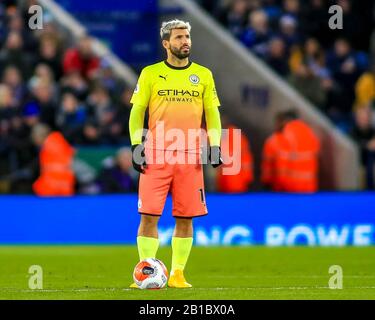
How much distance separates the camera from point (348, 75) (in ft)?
84.1

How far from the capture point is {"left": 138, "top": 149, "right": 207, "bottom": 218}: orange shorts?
12922mm

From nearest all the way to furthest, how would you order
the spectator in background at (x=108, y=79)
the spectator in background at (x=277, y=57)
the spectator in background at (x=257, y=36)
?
the spectator in background at (x=108, y=79), the spectator in background at (x=277, y=57), the spectator in background at (x=257, y=36)

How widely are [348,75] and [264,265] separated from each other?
9778 mm

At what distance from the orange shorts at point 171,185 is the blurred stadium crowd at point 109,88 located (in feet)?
29.3

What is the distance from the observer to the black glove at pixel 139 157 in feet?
41.9

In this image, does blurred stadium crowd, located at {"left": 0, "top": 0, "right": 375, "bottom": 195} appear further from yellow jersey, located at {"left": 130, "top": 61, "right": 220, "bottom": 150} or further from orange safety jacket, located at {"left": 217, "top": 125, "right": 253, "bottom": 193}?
yellow jersey, located at {"left": 130, "top": 61, "right": 220, "bottom": 150}

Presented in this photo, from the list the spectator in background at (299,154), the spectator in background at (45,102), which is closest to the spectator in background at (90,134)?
the spectator in background at (45,102)


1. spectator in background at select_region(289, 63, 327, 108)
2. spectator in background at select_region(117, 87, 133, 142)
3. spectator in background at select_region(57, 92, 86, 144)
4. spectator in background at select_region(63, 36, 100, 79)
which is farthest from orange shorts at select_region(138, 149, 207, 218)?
spectator in background at select_region(289, 63, 327, 108)

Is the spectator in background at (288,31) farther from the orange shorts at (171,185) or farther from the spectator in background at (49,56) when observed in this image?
the orange shorts at (171,185)

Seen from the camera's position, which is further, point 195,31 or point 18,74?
point 195,31

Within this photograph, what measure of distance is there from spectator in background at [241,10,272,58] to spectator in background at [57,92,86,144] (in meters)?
3.92

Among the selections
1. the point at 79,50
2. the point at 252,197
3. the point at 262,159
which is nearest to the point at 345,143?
the point at 262,159

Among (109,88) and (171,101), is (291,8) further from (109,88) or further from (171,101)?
(171,101)

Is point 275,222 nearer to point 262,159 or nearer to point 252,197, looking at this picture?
point 252,197
